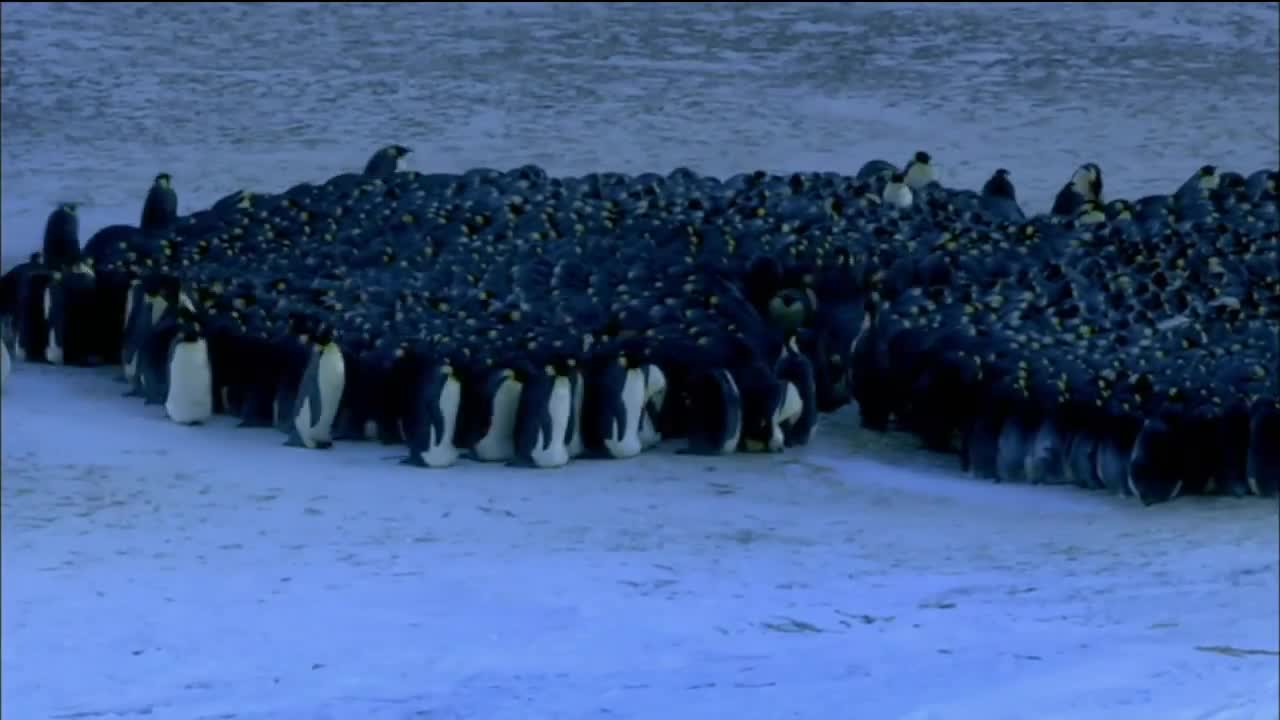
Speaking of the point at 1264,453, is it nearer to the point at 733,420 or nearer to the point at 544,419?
the point at 733,420

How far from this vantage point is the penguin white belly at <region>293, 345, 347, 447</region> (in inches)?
162

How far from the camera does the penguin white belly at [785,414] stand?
4172mm

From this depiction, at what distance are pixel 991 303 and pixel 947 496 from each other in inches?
24.7

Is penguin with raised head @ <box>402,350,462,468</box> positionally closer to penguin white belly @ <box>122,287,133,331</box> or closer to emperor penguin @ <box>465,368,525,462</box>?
emperor penguin @ <box>465,368,525,462</box>

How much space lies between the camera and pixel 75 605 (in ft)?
11.2

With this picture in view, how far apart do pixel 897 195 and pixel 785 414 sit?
124 cm

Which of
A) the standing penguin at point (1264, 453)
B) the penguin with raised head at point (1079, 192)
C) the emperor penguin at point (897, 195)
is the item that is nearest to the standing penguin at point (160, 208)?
the emperor penguin at point (897, 195)

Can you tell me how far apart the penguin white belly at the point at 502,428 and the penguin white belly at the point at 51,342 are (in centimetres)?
96

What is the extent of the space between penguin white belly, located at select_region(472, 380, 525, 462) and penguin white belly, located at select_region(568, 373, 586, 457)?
0.28 ft

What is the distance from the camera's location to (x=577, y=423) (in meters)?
4.09

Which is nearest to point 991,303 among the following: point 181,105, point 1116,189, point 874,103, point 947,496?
point 947,496

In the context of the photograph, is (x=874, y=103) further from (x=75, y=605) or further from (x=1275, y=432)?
(x=75, y=605)

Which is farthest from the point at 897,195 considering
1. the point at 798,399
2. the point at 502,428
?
the point at 502,428

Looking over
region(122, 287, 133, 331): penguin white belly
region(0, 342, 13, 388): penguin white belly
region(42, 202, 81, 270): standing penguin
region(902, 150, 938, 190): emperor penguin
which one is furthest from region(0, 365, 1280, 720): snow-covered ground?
region(902, 150, 938, 190): emperor penguin
